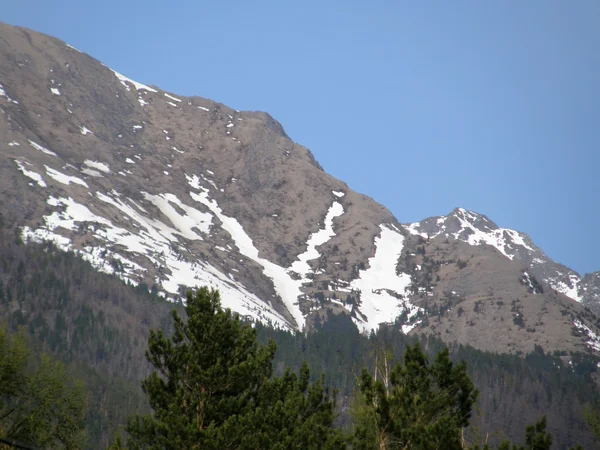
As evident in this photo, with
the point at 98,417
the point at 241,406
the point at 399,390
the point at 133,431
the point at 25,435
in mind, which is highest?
the point at 399,390

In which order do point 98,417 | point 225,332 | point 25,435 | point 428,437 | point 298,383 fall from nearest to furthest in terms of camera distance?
point 428,437, point 225,332, point 298,383, point 25,435, point 98,417

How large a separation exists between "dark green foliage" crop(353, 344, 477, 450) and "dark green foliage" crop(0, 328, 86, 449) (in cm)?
2096

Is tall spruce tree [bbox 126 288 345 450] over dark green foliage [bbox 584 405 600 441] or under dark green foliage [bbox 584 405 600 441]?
under

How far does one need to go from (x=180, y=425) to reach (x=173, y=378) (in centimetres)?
391

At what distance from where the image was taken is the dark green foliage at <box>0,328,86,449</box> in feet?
170

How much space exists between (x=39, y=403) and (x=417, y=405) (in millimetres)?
27571

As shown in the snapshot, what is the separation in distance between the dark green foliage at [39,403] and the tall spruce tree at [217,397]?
12918 mm

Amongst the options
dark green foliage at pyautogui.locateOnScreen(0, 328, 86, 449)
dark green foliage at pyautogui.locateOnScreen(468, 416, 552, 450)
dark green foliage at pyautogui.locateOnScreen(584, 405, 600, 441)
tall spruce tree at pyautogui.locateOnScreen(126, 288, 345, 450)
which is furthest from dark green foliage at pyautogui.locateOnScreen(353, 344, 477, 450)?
dark green foliage at pyautogui.locateOnScreen(0, 328, 86, 449)

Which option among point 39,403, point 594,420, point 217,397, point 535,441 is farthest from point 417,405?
point 39,403

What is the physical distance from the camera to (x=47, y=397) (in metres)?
55.8

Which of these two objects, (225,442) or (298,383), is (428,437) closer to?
(225,442)

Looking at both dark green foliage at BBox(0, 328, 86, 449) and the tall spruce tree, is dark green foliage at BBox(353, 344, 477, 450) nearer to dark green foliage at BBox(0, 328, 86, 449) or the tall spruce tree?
the tall spruce tree

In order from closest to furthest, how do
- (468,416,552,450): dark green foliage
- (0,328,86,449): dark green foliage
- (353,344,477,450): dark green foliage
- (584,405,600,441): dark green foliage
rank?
(353,344,477,450): dark green foliage < (468,416,552,450): dark green foliage < (584,405,600,441): dark green foliage < (0,328,86,449): dark green foliage

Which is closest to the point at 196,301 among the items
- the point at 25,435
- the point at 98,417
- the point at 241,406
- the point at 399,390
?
the point at 241,406
